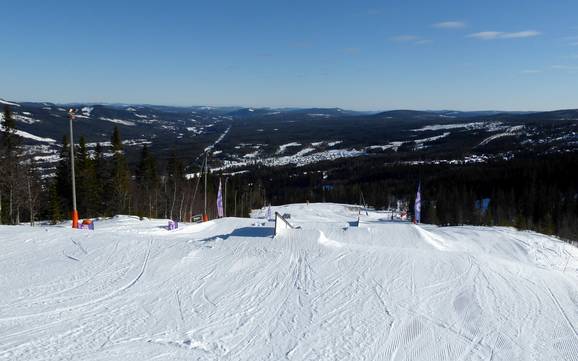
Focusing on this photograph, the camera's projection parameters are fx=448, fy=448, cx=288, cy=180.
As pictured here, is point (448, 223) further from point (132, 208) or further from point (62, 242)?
point (62, 242)

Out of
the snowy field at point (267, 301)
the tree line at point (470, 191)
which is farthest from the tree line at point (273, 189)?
the snowy field at point (267, 301)

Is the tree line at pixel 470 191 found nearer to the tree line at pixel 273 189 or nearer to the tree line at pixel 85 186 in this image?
the tree line at pixel 273 189

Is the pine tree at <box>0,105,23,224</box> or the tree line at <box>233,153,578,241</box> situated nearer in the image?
the pine tree at <box>0,105,23,224</box>

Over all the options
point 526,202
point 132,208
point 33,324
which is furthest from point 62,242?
point 526,202

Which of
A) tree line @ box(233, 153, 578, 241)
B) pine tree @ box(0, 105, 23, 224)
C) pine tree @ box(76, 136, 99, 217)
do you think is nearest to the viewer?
pine tree @ box(0, 105, 23, 224)

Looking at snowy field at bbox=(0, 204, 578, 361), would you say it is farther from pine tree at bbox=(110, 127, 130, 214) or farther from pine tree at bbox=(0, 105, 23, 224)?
pine tree at bbox=(110, 127, 130, 214)

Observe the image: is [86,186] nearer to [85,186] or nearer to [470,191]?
[85,186]

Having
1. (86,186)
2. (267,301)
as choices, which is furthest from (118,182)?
(267,301)

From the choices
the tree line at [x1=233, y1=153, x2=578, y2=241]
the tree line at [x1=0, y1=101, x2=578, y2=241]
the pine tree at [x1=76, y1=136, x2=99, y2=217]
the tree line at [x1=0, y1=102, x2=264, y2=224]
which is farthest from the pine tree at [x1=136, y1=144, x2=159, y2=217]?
the tree line at [x1=233, y1=153, x2=578, y2=241]
